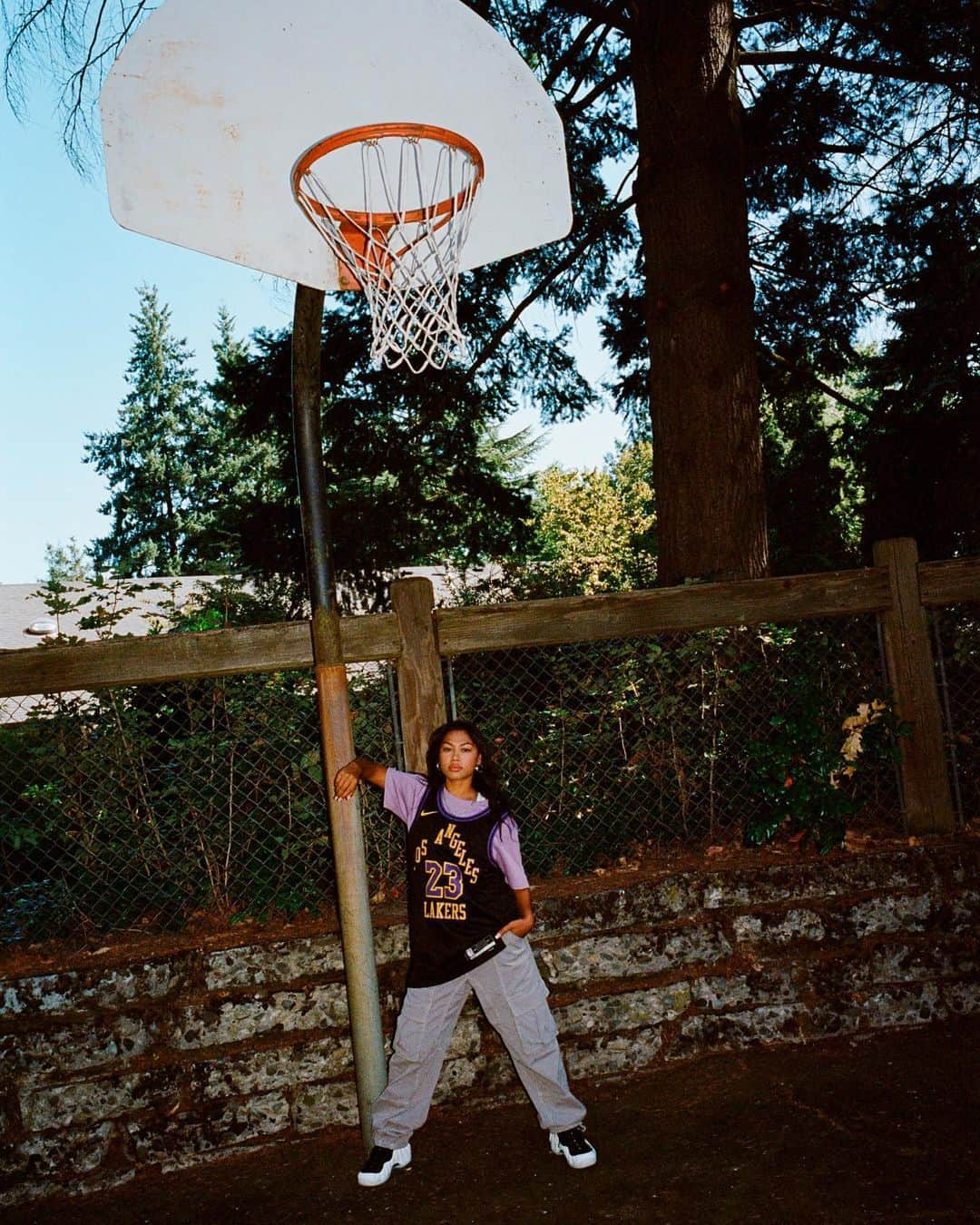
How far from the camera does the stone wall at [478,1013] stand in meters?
3.82

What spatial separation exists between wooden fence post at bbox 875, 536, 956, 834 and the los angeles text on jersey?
8.23ft

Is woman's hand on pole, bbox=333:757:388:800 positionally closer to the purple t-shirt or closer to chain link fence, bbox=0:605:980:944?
the purple t-shirt

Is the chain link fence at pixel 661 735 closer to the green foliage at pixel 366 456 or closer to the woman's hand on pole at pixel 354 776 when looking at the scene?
the woman's hand on pole at pixel 354 776

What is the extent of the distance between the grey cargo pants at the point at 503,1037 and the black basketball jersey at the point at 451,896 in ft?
0.24

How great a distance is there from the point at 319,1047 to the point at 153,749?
1.52 meters

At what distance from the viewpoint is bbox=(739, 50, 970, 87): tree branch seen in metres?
7.45

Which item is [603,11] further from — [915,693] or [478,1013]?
[478,1013]

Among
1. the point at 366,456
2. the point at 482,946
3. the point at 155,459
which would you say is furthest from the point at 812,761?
the point at 155,459

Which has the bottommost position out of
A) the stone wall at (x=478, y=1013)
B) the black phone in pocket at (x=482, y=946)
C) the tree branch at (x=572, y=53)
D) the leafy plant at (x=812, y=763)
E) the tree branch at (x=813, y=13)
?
the stone wall at (x=478, y=1013)

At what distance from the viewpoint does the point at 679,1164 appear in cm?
353

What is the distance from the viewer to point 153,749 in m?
4.54

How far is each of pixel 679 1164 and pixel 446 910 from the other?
1222 mm

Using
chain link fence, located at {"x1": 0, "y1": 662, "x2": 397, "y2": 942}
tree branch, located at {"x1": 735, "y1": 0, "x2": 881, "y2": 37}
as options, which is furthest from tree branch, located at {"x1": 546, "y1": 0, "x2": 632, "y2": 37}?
chain link fence, located at {"x1": 0, "y1": 662, "x2": 397, "y2": 942}

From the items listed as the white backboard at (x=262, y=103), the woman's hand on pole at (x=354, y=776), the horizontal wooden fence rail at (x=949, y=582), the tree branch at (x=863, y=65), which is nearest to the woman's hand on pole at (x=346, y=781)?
the woman's hand on pole at (x=354, y=776)
